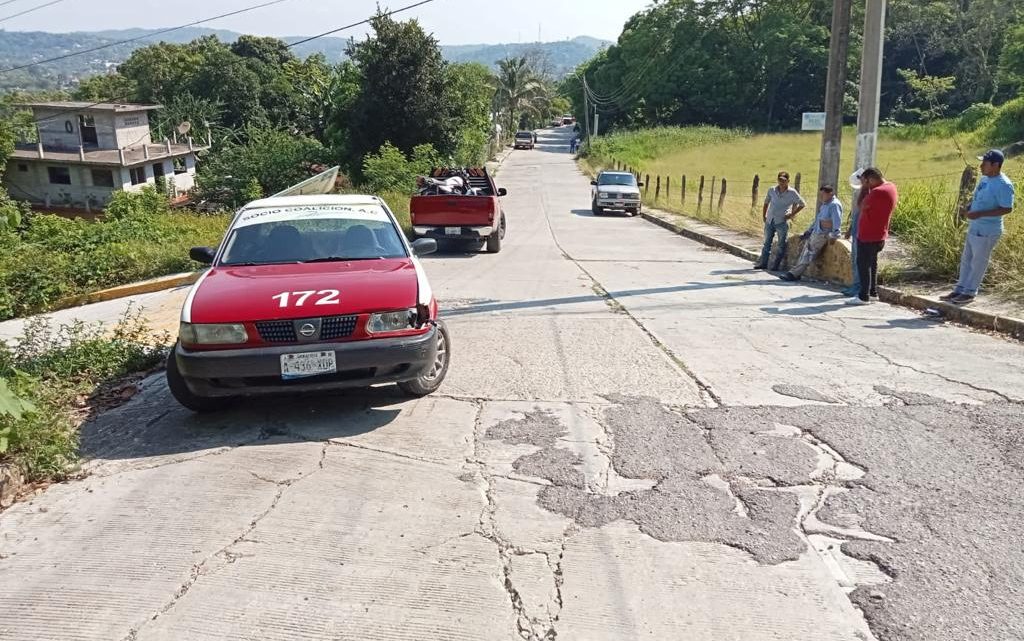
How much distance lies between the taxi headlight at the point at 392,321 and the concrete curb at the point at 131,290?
8.50 metres

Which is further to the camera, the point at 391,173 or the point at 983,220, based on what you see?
the point at 391,173

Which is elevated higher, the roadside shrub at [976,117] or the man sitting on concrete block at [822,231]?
the roadside shrub at [976,117]

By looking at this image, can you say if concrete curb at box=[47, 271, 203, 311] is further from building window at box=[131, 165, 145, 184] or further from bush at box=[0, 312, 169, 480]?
building window at box=[131, 165, 145, 184]

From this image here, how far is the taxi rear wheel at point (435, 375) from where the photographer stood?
6012 millimetres

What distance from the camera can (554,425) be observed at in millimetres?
5438

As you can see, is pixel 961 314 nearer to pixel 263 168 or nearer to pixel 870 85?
pixel 870 85

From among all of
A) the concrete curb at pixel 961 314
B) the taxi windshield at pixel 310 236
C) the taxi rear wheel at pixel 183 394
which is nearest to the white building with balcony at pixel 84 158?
the taxi windshield at pixel 310 236

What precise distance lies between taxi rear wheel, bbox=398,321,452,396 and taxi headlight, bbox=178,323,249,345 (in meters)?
1.21

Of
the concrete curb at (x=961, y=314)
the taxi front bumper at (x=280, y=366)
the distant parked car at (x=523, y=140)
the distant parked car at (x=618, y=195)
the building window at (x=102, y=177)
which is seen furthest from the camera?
the distant parked car at (x=523, y=140)

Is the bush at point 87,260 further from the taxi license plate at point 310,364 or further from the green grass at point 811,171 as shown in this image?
the green grass at point 811,171

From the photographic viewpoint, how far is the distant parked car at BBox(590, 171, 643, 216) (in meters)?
27.5

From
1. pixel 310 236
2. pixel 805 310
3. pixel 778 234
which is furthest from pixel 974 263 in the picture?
pixel 310 236

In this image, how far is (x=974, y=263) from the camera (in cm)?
885

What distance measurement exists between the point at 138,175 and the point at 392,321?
50.6 metres
